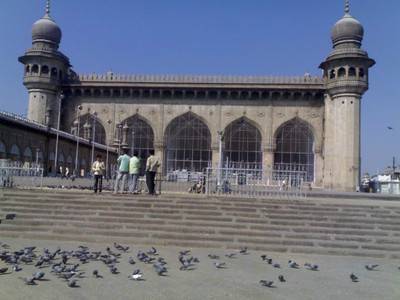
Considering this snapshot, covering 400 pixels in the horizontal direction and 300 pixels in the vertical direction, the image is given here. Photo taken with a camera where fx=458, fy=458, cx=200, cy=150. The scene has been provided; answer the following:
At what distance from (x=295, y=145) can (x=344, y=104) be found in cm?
372

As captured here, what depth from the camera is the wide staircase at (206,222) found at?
625cm

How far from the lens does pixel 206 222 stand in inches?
270

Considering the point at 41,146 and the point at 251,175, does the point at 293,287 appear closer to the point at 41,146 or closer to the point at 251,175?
the point at 251,175

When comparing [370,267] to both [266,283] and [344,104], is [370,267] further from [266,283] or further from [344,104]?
[344,104]

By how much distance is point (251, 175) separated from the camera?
10.0m

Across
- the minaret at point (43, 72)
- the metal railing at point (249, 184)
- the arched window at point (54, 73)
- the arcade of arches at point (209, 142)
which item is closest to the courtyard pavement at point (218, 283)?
the metal railing at point (249, 184)

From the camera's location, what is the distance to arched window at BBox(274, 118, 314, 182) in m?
26.0

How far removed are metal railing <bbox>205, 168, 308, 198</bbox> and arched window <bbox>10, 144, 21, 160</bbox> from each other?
12.5m

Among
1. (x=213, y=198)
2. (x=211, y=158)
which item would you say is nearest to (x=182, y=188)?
(x=213, y=198)

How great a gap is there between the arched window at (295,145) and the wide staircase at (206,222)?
18466 mm

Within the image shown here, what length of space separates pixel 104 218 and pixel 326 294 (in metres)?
4.03

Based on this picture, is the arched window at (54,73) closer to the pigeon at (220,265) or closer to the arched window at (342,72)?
the arched window at (342,72)

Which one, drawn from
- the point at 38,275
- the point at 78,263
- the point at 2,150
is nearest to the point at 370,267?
the point at 78,263

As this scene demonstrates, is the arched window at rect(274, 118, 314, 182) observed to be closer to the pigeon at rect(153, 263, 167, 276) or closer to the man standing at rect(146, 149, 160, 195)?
the man standing at rect(146, 149, 160, 195)
